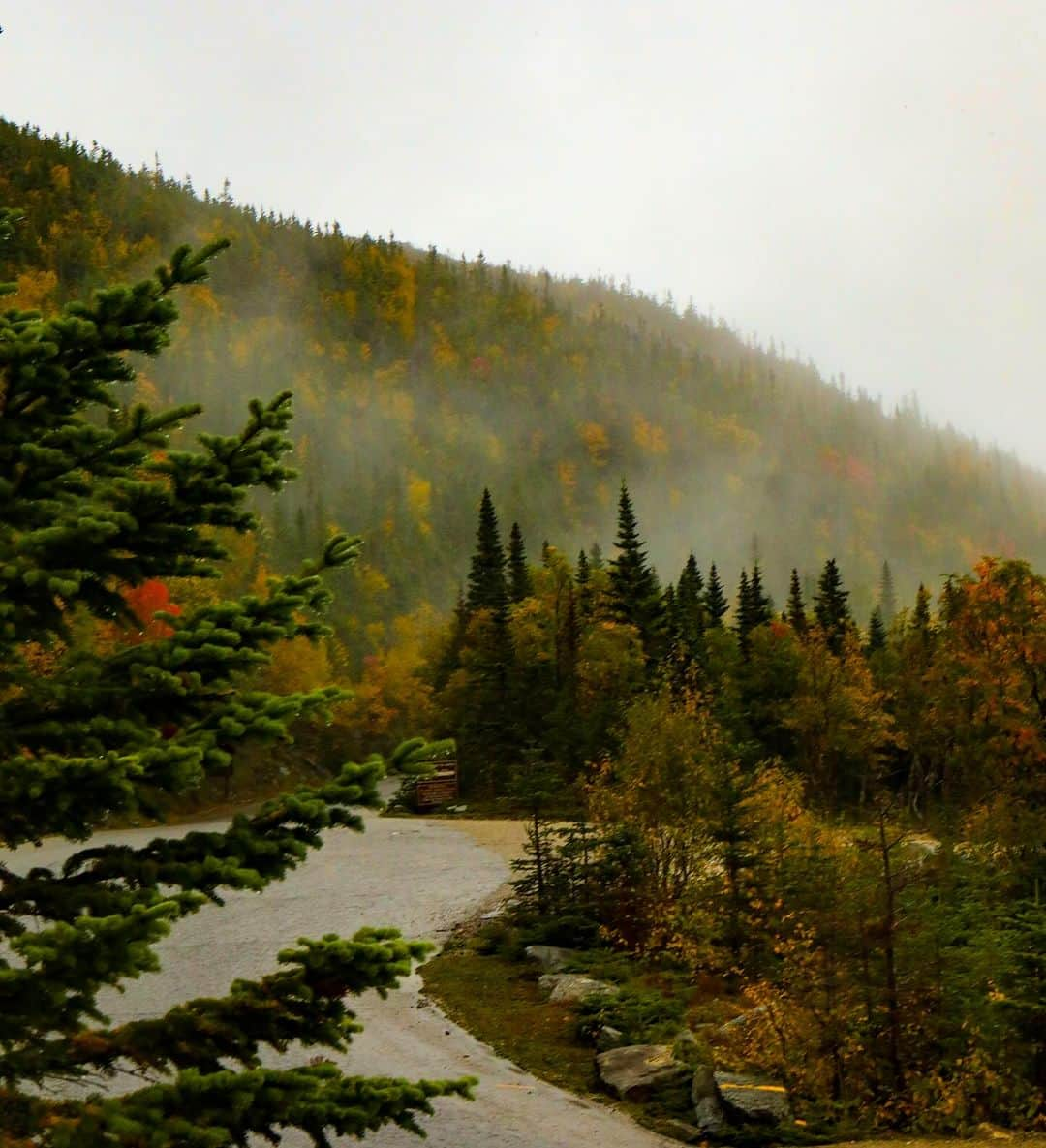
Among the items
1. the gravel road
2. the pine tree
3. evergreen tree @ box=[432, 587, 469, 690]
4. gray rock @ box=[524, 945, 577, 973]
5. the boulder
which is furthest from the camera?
evergreen tree @ box=[432, 587, 469, 690]

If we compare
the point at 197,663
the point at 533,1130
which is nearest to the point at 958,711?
the point at 533,1130

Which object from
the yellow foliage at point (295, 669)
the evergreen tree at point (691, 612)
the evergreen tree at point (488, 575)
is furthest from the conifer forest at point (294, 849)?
the yellow foliage at point (295, 669)

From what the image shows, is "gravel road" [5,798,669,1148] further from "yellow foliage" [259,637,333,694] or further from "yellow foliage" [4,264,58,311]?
"yellow foliage" [4,264,58,311]

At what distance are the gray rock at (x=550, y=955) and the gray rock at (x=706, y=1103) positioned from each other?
6.90 m

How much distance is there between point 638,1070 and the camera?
1741cm

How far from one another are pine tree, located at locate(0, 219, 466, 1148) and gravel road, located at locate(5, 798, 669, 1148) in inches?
432

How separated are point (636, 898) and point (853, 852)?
6.81m

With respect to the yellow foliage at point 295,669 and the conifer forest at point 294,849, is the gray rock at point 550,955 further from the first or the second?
the yellow foliage at point 295,669

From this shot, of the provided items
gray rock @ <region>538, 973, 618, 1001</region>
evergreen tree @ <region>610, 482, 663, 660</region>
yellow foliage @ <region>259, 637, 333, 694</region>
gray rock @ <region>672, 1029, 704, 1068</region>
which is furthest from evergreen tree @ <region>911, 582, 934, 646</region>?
gray rock @ <region>672, 1029, 704, 1068</region>

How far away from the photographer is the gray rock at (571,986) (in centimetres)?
2119

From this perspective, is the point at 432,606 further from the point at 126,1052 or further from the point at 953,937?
the point at 126,1052

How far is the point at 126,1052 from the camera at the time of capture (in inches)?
206

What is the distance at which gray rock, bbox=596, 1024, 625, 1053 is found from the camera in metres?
18.7

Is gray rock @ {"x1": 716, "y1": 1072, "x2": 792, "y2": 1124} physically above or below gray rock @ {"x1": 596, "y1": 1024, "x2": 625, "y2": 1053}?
above
